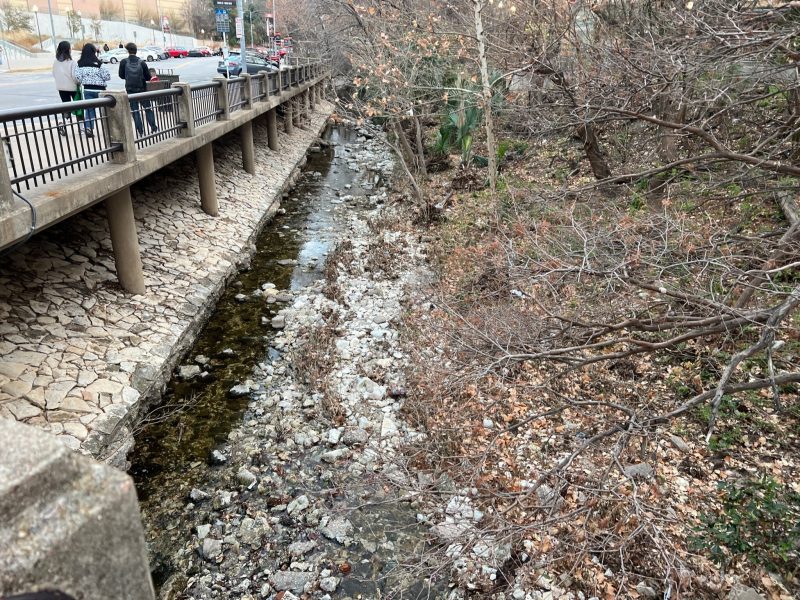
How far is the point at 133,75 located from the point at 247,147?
649 cm

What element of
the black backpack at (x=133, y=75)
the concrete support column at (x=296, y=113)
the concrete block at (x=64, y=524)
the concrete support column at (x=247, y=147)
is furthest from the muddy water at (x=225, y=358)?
the concrete support column at (x=296, y=113)

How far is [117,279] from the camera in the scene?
882 cm

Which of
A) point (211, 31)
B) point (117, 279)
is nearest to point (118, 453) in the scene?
point (117, 279)

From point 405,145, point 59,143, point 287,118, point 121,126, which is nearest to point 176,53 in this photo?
point 287,118

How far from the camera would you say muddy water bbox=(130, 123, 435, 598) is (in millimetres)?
5363

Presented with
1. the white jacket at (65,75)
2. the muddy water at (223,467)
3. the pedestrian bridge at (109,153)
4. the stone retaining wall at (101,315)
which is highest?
the white jacket at (65,75)

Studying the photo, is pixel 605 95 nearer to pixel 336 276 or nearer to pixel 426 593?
pixel 426 593

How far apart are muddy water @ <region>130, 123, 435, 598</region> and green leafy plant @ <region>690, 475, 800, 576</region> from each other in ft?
7.88

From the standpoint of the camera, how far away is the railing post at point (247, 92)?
51.5 feet

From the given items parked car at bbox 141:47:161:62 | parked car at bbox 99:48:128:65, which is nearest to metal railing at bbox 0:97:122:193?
parked car at bbox 99:48:128:65

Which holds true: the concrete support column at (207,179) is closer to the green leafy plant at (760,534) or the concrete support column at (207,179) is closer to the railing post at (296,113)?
the green leafy plant at (760,534)

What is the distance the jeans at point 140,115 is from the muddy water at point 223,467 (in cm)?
333

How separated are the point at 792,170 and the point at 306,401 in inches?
243

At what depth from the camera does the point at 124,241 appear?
8.59m
